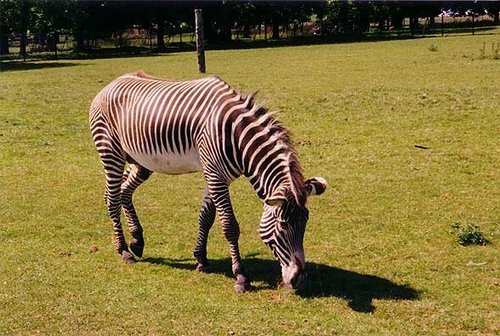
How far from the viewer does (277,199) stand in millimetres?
6320

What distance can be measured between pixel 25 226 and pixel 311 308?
5206 mm

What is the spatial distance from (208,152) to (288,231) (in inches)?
53.2

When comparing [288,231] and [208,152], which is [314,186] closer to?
[288,231]

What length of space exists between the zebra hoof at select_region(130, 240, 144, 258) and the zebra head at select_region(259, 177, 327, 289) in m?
2.45

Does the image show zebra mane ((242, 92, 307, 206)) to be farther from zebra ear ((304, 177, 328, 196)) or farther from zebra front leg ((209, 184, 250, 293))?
zebra front leg ((209, 184, 250, 293))

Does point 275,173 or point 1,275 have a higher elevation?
point 275,173

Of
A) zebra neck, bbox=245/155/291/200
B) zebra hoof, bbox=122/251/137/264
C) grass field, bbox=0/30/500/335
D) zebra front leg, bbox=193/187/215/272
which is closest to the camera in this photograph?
grass field, bbox=0/30/500/335

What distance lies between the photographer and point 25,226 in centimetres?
988

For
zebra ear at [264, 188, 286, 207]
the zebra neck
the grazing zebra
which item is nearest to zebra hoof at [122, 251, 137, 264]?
the grazing zebra

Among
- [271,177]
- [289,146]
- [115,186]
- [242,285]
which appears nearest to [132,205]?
[115,186]

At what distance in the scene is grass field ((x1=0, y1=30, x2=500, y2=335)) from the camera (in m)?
6.43

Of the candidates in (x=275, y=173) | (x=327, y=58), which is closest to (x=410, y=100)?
(x=275, y=173)

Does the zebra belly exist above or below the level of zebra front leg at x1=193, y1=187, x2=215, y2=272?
above

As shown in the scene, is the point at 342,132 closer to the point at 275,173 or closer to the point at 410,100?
the point at 410,100
